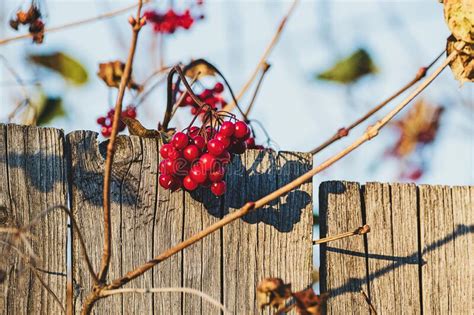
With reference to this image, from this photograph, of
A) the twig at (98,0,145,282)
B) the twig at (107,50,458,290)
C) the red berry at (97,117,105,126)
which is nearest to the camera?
the twig at (98,0,145,282)

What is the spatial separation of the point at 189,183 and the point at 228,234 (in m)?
0.26

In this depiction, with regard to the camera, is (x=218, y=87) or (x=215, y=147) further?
(x=218, y=87)

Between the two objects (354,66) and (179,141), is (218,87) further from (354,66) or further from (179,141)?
(354,66)

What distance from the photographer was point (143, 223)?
251 centimetres

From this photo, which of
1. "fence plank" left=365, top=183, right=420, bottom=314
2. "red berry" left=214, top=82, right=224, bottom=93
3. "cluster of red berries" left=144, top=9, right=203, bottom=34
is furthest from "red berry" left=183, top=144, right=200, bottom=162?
"cluster of red berries" left=144, top=9, right=203, bottom=34

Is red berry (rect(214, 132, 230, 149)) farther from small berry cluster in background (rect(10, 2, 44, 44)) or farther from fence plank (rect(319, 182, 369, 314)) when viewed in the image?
small berry cluster in background (rect(10, 2, 44, 44))

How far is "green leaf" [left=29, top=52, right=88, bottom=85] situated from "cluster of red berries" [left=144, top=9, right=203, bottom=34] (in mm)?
470

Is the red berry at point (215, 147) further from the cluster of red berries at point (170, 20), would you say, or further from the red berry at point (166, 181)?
the cluster of red berries at point (170, 20)

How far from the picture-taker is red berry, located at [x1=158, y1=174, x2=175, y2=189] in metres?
2.41

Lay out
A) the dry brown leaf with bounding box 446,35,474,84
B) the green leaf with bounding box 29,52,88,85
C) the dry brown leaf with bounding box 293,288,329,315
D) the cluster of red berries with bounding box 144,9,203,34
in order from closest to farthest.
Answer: the dry brown leaf with bounding box 293,288,329,315 → the dry brown leaf with bounding box 446,35,474,84 → the cluster of red berries with bounding box 144,9,203,34 → the green leaf with bounding box 29,52,88,85

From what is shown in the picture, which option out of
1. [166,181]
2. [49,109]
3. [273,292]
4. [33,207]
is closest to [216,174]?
[166,181]

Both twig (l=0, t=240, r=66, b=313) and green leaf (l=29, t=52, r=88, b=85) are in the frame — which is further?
green leaf (l=29, t=52, r=88, b=85)

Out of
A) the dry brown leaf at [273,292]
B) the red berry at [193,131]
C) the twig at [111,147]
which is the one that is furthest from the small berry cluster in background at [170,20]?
the dry brown leaf at [273,292]

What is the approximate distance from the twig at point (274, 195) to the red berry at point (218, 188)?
5.3 inches
